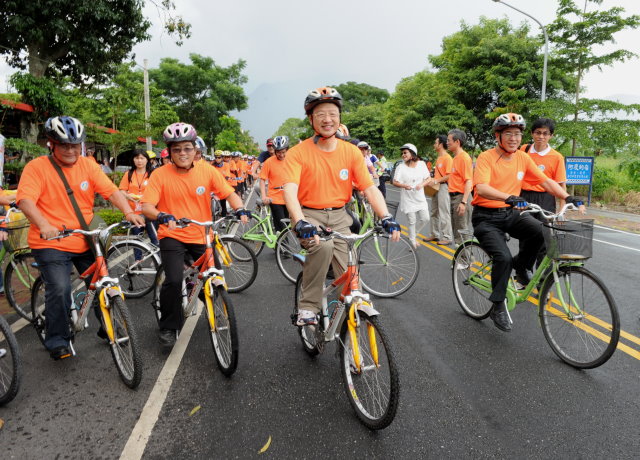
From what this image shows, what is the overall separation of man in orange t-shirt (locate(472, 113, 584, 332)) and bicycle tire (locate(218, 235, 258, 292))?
2989 millimetres

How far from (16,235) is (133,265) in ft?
4.71

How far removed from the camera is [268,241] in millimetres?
7746

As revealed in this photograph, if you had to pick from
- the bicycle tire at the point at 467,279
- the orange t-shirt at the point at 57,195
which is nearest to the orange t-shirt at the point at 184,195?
the orange t-shirt at the point at 57,195

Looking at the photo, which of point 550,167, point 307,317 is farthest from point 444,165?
point 307,317

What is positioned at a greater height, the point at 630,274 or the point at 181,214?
the point at 181,214

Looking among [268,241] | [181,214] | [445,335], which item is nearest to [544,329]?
[445,335]

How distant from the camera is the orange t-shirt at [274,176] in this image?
293 inches

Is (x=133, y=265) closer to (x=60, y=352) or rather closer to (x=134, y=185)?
(x=60, y=352)

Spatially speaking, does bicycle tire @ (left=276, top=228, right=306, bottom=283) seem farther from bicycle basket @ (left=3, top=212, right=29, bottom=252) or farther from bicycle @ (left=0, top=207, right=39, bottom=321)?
bicycle basket @ (left=3, top=212, right=29, bottom=252)

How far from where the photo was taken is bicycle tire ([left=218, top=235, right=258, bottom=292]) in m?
6.18

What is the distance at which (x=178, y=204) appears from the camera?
13.8 ft

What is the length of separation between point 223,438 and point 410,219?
19.7 feet

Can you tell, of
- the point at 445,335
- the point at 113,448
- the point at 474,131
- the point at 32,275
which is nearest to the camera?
the point at 113,448

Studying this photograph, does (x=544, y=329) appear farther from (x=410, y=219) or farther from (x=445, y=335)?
(x=410, y=219)
